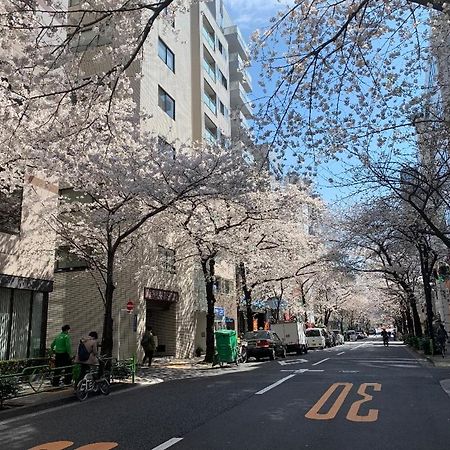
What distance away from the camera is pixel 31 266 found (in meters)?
17.9

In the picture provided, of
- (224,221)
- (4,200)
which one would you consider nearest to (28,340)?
(4,200)

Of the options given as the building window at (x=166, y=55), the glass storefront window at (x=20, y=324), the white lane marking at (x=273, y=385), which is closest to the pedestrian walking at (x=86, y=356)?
the white lane marking at (x=273, y=385)

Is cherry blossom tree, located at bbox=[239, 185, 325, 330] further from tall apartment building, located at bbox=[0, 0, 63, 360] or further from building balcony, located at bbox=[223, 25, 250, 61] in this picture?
building balcony, located at bbox=[223, 25, 250, 61]

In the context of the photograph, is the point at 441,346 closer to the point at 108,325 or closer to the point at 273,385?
the point at 273,385

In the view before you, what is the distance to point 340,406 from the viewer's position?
33.2 feet

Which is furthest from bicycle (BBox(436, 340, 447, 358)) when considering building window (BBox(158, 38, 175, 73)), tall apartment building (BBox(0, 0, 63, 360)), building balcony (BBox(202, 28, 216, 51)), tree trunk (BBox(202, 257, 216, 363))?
building balcony (BBox(202, 28, 216, 51))

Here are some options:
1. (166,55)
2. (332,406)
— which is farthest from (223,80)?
(332,406)

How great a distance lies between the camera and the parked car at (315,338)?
148 feet

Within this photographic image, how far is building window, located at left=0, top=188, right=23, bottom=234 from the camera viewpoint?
17234 millimetres

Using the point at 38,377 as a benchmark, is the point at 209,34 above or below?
above

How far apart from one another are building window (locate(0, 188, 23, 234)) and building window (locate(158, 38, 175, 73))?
15898 millimetres

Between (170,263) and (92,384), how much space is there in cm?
1459

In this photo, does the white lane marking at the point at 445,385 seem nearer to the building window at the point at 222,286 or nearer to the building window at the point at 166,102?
the building window at the point at 166,102

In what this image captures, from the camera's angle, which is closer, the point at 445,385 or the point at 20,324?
the point at 445,385
